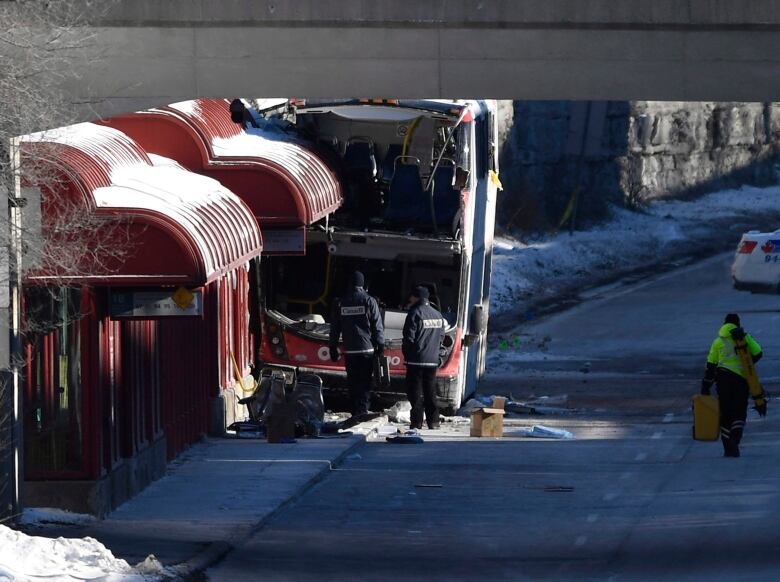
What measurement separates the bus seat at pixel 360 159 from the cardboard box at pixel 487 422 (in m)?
4.42

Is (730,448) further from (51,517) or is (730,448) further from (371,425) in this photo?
(51,517)

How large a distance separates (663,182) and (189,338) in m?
35.6

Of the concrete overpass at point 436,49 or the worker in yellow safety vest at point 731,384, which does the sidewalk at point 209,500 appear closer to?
the concrete overpass at point 436,49

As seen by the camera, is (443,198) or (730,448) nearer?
(730,448)

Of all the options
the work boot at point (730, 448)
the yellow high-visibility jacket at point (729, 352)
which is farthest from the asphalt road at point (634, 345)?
the work boot at point (730, 448)

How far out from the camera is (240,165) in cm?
1959

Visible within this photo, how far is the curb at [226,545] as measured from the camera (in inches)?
496

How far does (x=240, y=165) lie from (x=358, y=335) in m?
2.83

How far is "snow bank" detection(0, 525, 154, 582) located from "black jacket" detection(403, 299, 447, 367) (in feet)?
30.1

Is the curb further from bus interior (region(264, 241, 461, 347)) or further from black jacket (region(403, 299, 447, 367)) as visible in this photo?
bus interior (region(264, 241, 461, 347))

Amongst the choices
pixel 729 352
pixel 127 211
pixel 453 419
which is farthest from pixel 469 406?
pixel 127 211

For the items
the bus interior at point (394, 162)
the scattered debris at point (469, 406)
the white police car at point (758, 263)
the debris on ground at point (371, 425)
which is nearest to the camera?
the debris on ground at point (371, 425)

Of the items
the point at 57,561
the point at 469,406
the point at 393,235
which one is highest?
the point at 393,235

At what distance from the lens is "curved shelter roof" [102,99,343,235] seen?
18875 mm
